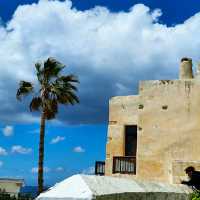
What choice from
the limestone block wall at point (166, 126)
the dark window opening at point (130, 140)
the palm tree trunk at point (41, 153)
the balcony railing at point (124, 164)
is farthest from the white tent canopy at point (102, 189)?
the palm tree trunk at point (41, 153)

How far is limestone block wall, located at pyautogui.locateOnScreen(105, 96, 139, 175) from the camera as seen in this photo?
22.5 metres

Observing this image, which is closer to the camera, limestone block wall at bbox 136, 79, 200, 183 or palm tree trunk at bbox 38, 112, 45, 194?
limestone block wall at bbox 136, 79, 200, 183

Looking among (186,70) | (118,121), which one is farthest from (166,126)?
(118,121)

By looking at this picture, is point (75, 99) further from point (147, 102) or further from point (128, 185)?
point (128, 185)

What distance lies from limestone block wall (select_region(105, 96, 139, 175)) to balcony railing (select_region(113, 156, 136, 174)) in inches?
23.3

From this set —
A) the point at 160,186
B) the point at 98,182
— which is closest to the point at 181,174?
the point at 160,186

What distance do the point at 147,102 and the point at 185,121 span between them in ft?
6.34

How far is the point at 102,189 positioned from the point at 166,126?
13848 mm

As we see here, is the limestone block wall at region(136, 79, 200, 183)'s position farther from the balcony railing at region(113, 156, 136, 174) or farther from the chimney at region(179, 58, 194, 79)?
the chimney at region(179, 58, 194, 79)

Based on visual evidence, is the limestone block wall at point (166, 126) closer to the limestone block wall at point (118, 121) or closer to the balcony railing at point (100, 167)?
the limestone block wall at point (118, 121)

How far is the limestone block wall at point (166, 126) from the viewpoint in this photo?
60.0ft

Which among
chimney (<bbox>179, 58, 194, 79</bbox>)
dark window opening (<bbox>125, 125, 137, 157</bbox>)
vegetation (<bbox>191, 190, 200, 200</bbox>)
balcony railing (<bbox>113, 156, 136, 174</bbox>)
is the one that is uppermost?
chimney (<bbox>179, 58, 194, 79</bbox>)

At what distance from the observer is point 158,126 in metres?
19.1

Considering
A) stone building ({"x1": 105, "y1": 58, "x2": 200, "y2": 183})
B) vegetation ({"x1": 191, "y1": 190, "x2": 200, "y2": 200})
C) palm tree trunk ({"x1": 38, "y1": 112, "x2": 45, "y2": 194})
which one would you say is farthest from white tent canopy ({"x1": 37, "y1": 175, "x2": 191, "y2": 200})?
palm tree trunk ({"x1": 38, "y1": 112, "x2": 45, "y2": 194})
